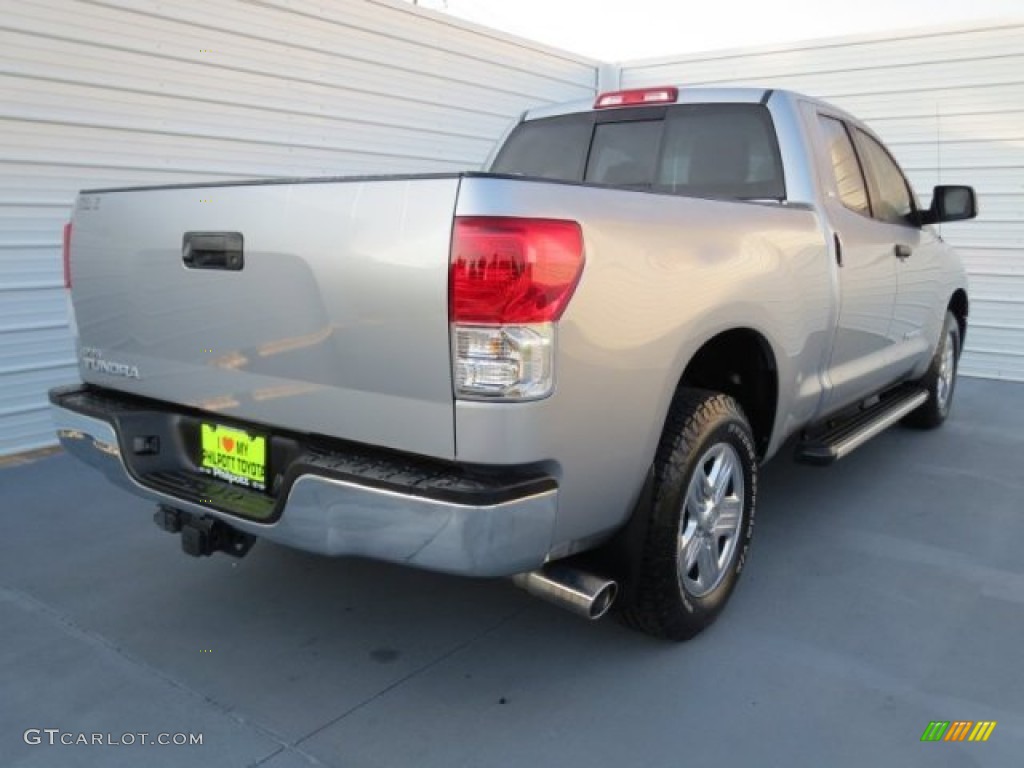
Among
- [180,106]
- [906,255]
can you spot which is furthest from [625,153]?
[180,106]

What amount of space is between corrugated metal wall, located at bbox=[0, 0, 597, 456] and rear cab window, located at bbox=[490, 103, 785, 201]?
2.99m

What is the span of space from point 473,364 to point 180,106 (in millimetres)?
4752

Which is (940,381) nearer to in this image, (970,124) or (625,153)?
(625,153)

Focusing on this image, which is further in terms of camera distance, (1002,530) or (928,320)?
(928,320)

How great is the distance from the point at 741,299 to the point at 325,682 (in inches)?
71.5

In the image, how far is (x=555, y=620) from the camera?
3062 millimetres

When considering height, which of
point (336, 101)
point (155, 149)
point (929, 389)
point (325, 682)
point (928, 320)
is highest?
point (336, 101)

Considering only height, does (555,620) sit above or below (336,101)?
below

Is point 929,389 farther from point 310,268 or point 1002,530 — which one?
point 310,268

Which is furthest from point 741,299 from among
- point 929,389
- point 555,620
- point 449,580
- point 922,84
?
point 922,84

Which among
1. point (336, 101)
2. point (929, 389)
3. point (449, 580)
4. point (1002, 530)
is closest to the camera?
point (449, 580)

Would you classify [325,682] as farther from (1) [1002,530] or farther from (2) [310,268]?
(1) [1002,530]

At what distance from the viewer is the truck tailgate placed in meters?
2.07

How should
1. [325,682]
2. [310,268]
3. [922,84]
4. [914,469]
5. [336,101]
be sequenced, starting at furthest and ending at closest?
[922,84]
[336,101]
[914,469]
[325,682]
[310,268]
